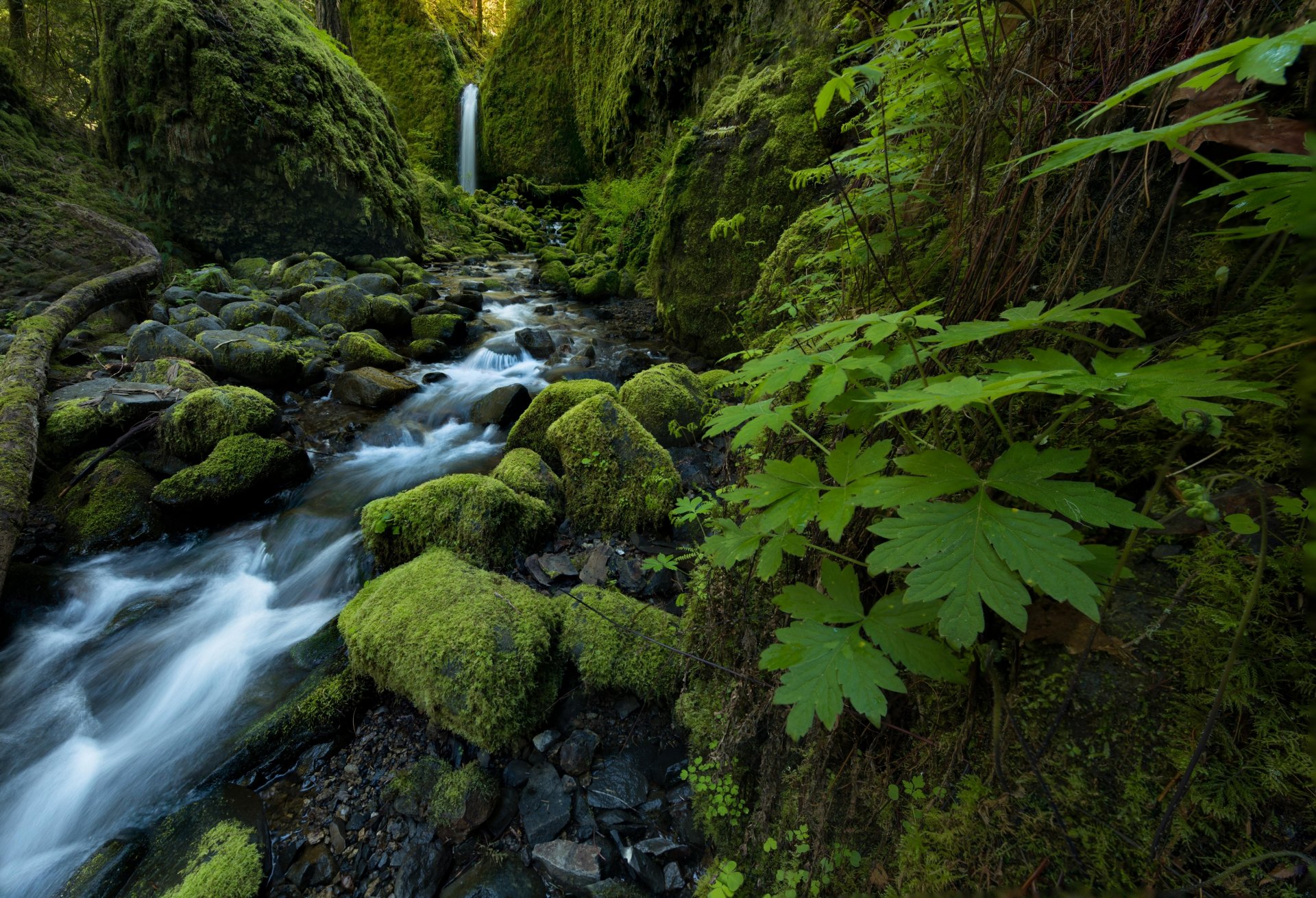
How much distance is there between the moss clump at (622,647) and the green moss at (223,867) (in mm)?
1703

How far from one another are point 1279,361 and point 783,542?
1.11 meters

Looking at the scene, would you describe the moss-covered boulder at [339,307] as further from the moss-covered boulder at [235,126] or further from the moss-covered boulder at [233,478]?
the moss-covered boulder at [233,478]

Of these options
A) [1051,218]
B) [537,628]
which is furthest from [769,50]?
[537,628]

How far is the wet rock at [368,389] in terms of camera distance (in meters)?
7.22

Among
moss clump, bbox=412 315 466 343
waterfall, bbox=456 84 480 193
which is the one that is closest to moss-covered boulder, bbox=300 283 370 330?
moss clump, bbox=412 315 466 343

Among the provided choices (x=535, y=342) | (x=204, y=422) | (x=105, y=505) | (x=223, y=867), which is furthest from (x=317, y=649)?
(x=535, y=342)

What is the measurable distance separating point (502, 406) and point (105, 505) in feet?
12.5

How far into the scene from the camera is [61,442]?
5168 millimetres

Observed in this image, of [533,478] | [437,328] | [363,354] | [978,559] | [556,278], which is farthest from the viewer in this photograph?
[556,278]

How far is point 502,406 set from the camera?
6.80m

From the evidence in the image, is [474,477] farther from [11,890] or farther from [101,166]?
[101,166]

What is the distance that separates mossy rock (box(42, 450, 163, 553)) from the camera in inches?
185

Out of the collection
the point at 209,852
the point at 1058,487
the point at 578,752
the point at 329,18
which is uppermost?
the point at 329,18

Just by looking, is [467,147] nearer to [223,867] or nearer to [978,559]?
[223,867]
